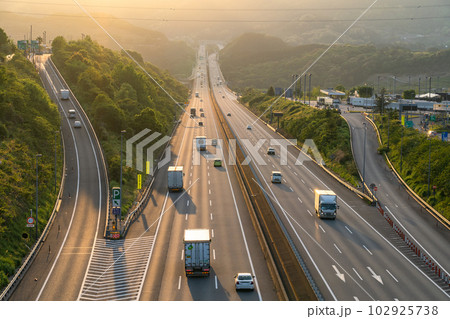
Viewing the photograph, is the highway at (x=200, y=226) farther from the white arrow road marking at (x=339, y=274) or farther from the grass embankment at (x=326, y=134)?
the grass embankment at (x=326, y=134)

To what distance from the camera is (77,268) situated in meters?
45.5

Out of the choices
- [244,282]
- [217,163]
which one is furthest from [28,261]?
[217,163]

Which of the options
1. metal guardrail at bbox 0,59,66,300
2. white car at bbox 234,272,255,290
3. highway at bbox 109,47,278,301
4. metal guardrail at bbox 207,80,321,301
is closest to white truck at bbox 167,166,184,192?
highway at bbox 109,47,278,301

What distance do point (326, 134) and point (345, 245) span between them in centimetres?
5827

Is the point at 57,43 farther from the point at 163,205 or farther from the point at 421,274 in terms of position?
the point at 421,274

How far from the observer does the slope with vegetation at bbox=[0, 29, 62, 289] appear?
49.2m

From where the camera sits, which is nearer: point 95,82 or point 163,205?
point 163,205

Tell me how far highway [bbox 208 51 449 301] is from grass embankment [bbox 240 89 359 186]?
476 cm

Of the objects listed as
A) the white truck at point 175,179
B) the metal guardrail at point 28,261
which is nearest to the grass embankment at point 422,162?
the white truck at point 175,179

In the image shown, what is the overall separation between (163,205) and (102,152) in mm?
24583

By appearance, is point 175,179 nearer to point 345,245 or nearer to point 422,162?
point 345,245

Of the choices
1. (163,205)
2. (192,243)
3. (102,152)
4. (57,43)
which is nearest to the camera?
(192,243)

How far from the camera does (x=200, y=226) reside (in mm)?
57469

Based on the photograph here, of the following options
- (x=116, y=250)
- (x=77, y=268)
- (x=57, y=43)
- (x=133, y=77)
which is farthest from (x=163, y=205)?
(x=57, y=43)
